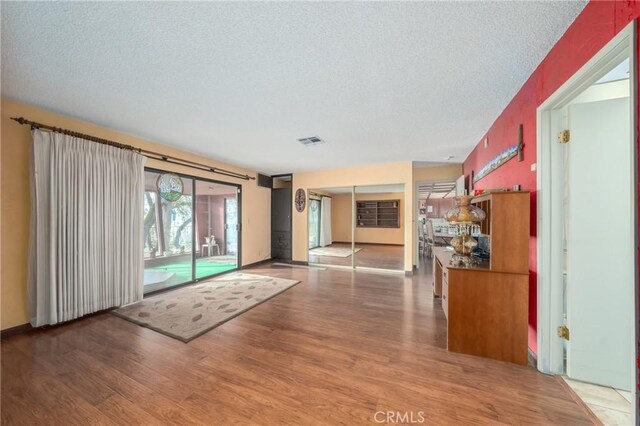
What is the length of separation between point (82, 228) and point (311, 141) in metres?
3.02

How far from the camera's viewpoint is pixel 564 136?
163 centimetres

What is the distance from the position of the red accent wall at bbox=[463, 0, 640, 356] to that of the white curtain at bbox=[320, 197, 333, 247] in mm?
5804

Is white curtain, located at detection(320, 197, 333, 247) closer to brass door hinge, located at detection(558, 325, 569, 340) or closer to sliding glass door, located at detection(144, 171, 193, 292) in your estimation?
sliding glass door, located at detection(144, 171, 193, 292)

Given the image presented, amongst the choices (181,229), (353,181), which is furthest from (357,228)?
(181,229)

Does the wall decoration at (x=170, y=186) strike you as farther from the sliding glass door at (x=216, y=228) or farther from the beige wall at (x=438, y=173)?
the beige wall at (x=438, y=173)

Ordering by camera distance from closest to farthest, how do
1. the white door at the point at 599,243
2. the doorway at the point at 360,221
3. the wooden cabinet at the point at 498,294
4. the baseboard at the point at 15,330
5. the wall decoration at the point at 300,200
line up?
the white door at the point at 599,243 < the wooden cabinet at the point at 498,294 < the baseboard at the point at 15,330 < the wall decoration at the point at 300,200 < the doorway at the point at 360,221

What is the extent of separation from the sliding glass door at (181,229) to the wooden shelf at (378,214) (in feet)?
18.1

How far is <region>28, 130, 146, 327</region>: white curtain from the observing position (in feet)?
7.75

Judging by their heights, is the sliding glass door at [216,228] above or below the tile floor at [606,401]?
above

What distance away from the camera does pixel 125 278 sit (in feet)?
9.95

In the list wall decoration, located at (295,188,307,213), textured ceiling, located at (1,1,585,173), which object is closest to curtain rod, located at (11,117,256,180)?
textured ceiling, located at (1,1,585,173)

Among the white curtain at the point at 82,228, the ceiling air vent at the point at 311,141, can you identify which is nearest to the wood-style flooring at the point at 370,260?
the ceiling air vent at the point at 311,141

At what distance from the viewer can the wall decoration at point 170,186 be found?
3721mm

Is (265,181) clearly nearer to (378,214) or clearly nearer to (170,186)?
(170,186)
